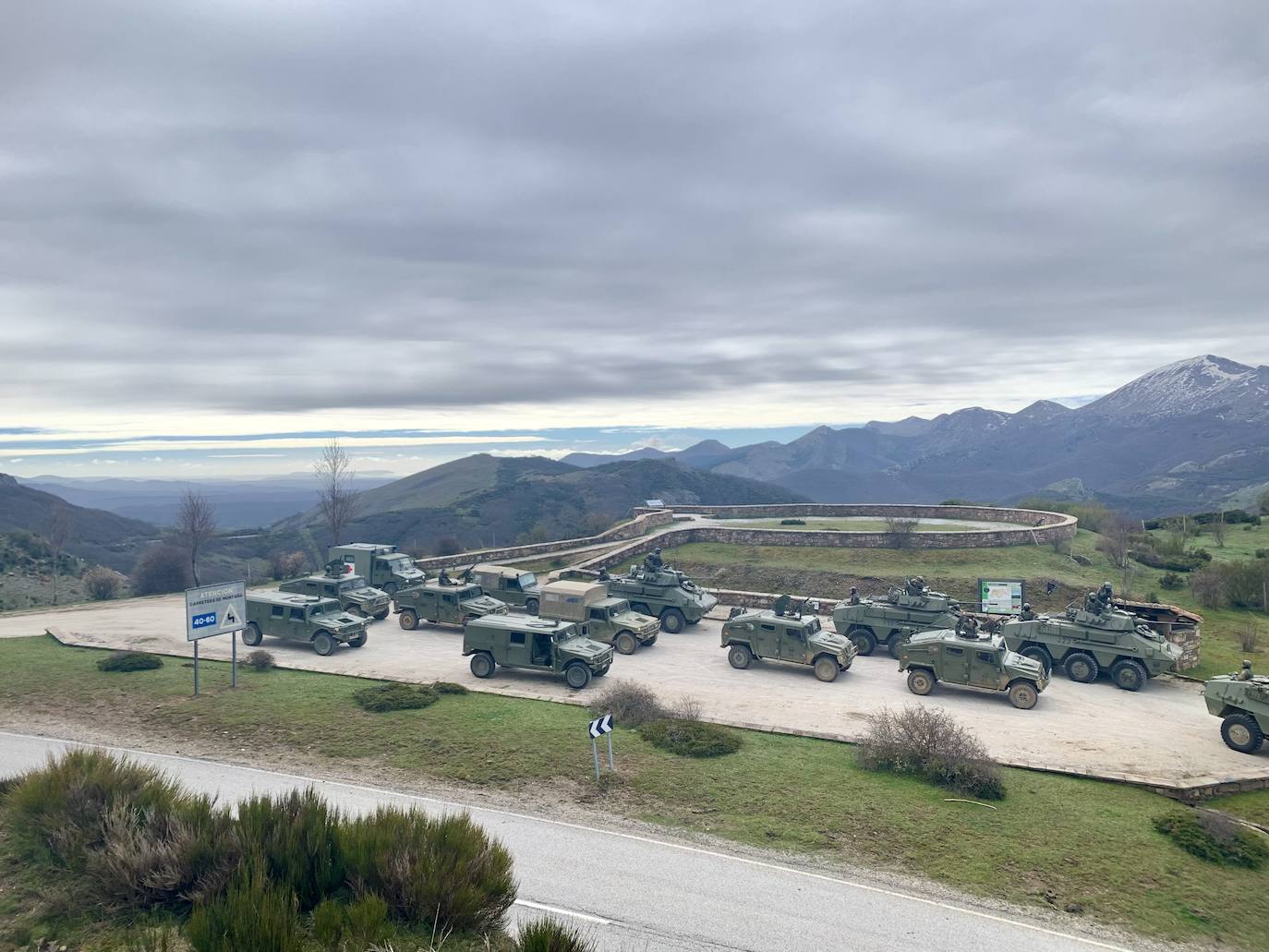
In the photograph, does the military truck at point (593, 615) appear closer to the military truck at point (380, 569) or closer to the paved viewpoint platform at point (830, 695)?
the paved viewpoint platform at point (830, 695)

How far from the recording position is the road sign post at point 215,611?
17016 millimetres

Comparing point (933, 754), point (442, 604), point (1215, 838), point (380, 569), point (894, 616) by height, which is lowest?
point (1215, 838)

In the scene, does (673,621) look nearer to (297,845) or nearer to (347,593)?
(347,593)

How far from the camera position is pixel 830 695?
19.1m

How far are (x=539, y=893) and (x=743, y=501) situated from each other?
134463mm

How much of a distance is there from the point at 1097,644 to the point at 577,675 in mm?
15466

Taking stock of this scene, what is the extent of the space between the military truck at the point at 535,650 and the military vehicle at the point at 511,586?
718 centimetres

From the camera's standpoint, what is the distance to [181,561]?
45656 mm

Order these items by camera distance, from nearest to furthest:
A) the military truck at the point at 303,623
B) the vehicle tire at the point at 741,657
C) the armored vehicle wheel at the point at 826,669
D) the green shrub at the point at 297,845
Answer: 1. the green shrub at the point at 297,845
2. the armored vehicle wheel at the point at 826,669
3. the vehicle tire at the point at 741,657
4. the military truck at the point at 303,623

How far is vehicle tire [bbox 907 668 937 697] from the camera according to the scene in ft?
63.5

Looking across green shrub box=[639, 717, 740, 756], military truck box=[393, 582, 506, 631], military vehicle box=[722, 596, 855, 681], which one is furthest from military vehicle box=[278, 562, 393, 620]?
green shrub box=[639, 717, 740, 756]

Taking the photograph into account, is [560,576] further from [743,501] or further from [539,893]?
[743,501]

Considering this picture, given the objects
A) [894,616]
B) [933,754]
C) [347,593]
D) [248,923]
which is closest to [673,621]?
[894,616]

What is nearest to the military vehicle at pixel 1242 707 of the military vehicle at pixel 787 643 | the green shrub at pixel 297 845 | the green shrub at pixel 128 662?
the military vehicle at pixel 787 643
